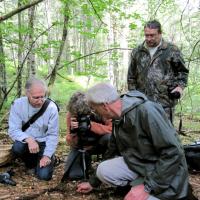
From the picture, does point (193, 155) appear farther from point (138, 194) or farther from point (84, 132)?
point (138, 194)

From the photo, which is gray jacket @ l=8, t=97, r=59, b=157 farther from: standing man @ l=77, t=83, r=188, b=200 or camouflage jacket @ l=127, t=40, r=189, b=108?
standing man @ l=77, t=83, r=188, b=200

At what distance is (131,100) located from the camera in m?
2.77

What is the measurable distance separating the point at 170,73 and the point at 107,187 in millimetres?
1704

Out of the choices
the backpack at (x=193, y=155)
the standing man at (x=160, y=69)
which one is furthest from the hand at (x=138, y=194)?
the standing man at (x=160, y=69)

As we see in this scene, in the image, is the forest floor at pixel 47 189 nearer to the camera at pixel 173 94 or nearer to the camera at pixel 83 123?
the camera at pixel 83 123

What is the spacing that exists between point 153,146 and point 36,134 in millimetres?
2035

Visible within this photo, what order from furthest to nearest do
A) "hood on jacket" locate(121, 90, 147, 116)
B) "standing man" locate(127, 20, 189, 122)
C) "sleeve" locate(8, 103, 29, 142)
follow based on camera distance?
"standing man" locate(127, 20, 189, 122)
"sleeve" locate(8, 103, 29, 142)
"hood on jacket" locate(121, 90, 147, 116)

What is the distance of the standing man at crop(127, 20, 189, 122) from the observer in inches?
171

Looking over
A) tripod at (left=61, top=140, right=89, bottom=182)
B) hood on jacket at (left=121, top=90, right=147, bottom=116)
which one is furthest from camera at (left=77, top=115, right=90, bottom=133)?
hood on jacket at (left=121, top=90, right=147, bottom=116)

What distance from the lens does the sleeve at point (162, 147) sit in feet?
8.52

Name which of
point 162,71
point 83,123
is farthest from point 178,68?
point 83,123

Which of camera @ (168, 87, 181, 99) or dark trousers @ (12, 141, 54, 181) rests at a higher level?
camera @ (168, 87, 181, 99)

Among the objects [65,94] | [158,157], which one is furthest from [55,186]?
[65,94]

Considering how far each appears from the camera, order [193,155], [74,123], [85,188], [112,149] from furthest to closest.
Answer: [193,155] → [74,123] → [85,188] → [112,149]
